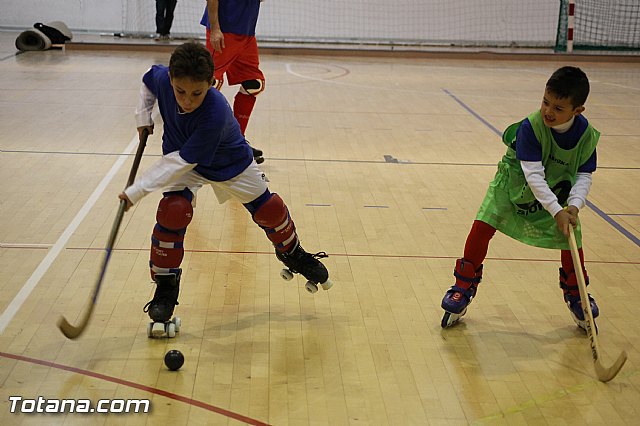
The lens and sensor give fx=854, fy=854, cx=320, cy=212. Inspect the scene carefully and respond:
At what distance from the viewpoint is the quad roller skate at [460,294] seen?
10.7 ft

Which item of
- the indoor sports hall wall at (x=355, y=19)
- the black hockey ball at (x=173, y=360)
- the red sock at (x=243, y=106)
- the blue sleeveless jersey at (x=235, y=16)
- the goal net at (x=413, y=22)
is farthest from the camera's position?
the goal net at (x=413, y=22)

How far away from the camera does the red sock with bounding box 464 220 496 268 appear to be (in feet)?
10.7

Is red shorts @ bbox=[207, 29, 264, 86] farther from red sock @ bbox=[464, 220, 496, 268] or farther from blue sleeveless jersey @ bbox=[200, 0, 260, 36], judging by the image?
red sock @ bbox=[464, 220, 496, 268]

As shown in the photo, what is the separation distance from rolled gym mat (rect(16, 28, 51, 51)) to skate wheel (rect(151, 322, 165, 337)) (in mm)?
8680

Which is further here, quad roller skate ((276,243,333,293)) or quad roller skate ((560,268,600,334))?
quad roller skate ((276,243,333,293))

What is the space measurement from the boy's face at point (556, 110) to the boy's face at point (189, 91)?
3.90 feet

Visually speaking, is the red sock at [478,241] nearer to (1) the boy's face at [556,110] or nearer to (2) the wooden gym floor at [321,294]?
(2) the wooden gym floor at [321,294]

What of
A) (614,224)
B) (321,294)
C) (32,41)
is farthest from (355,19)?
(321,294)

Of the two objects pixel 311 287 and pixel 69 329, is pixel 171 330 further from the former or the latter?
pixel 311 287

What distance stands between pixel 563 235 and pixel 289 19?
10981 mm

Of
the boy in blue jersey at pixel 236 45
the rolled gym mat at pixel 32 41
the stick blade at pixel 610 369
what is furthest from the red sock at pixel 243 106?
the rolled gym mat at pixel 32 41

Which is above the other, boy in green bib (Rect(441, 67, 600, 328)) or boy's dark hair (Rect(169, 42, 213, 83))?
boy's dark hair (Rect(169, 42, 213, 83))

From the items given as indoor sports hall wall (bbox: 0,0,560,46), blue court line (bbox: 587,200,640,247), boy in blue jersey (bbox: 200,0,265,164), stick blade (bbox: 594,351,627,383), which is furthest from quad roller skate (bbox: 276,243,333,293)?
indoor sports hall wall (bbox: 0,0,560,46)

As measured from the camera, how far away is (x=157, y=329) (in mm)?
3068
